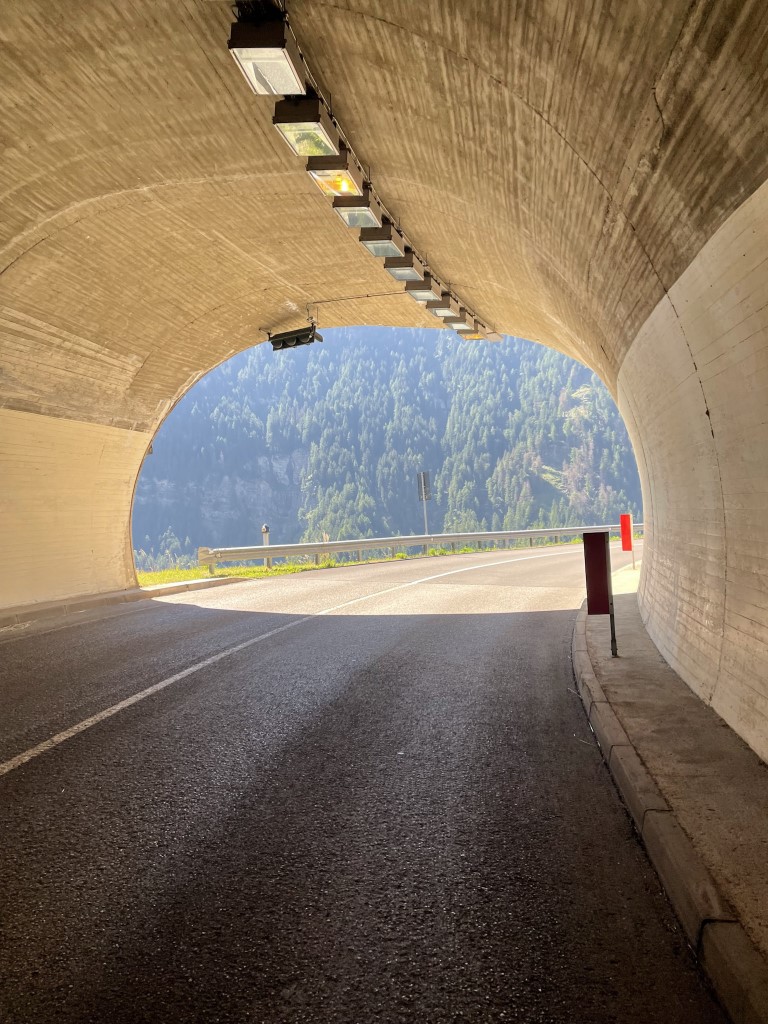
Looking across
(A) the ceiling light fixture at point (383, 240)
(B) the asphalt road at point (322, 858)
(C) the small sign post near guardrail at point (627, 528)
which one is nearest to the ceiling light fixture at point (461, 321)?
(A) the ceiling light fixture at point (383, 240)

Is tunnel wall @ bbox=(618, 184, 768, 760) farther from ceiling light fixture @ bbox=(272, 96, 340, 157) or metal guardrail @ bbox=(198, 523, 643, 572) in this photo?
metal guardrail @ bbox=(198, 523, 643, 572)

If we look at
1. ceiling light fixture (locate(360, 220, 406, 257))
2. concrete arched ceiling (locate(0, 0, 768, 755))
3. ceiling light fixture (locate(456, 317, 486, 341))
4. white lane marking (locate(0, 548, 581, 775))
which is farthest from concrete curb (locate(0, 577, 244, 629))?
ceiling light fixture (locate(456, 317, 486, 341))

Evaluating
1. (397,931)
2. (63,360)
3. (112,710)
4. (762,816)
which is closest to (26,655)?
(112,710)

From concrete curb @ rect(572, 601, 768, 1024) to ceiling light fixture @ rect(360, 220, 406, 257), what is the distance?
720 cm

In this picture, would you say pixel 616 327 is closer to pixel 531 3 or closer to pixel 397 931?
pixel 531 3

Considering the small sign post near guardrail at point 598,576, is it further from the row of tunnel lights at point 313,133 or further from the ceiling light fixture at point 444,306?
the ceiling light fixture at point 444,306

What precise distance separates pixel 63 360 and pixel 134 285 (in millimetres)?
2057

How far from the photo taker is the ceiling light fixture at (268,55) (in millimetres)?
5336

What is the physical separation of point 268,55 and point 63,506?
10.6 metres

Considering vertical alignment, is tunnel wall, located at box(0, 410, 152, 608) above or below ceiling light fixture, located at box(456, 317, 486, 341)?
below

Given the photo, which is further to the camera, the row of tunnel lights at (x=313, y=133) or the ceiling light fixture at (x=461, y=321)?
the ceiling light fixture at (x=461, y=321)

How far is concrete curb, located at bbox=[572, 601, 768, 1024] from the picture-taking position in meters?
2.31

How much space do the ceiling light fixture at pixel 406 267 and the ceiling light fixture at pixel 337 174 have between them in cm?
257

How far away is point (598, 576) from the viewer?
7465 millimetres
